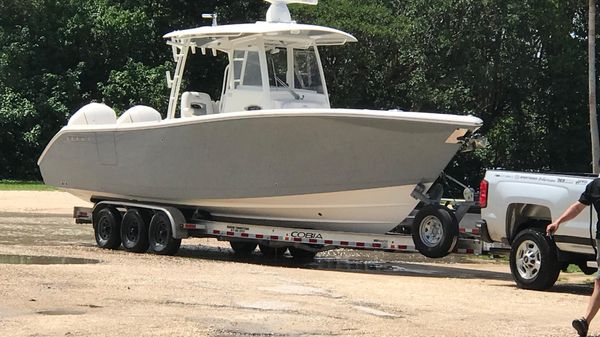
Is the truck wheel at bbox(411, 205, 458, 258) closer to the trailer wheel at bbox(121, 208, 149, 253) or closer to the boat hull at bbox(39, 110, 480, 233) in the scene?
the boat hull at bbox(39, 110, 480, 233)

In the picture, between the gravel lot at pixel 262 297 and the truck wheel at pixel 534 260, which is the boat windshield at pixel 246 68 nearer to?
the gravel lot at pixel 262 297

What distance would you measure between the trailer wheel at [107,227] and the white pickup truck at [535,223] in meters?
7.19

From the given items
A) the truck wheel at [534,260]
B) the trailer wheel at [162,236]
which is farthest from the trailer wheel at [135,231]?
the truck wheel at [534,260]

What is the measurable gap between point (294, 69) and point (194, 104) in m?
1.81

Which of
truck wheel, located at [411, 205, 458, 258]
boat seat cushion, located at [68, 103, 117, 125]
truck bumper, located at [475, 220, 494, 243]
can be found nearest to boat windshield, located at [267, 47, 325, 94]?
boat seat cushion, located at [68, 103, 117, 125]

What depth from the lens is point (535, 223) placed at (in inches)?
509

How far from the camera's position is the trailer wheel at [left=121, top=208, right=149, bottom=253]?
1705 centimetres

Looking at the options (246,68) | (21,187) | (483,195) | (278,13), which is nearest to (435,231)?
(483,195)

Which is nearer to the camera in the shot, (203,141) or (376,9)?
(203,141)

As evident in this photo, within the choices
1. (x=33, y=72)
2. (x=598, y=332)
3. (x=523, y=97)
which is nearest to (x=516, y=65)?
(x=523, y=97)

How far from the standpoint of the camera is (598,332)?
9312 millimetres

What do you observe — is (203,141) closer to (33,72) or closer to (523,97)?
(523,97)

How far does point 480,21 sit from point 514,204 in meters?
25.5

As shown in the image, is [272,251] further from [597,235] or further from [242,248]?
[597,235]
